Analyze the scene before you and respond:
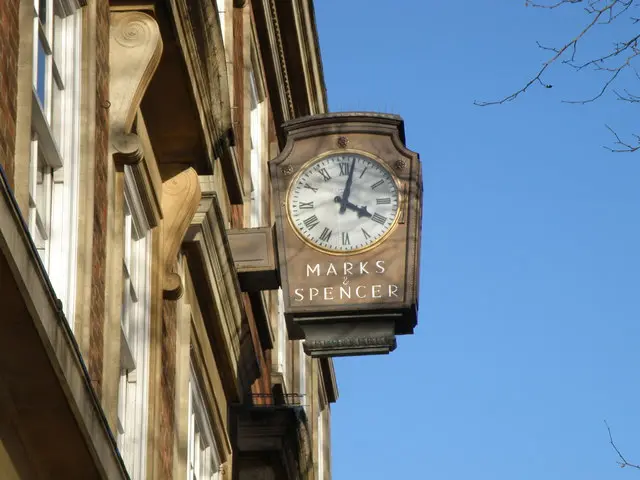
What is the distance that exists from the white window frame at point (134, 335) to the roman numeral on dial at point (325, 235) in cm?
250

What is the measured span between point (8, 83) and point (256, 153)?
12.2 meters

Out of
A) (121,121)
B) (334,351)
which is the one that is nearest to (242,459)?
(334,351)

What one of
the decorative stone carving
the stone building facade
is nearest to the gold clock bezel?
the stone building facade

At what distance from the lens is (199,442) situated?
1464 centimetres

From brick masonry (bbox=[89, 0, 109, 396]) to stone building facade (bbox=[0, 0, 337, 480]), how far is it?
0.02m

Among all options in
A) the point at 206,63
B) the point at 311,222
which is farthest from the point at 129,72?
the point at 311,222

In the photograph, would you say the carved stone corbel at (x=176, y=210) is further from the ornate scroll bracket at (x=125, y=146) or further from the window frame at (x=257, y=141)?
the window frame at (x=257, y=141)

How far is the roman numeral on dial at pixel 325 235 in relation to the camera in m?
15.0

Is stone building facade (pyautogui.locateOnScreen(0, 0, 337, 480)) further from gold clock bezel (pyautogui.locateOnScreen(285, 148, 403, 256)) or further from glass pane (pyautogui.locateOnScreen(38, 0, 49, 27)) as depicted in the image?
gold clock bezel (pyautogui.locateOnScreen(285, 148, 403, 256))

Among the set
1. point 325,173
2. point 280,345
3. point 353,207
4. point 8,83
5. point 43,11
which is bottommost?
point 8,83

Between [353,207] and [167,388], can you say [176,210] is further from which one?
[353,207]

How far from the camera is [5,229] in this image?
707cm

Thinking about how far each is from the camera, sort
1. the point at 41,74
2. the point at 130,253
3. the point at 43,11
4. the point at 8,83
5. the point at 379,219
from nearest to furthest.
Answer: the point at 8,83, the point at 41,74, the point at 43,11, the point at 130,253, the point at 379,219

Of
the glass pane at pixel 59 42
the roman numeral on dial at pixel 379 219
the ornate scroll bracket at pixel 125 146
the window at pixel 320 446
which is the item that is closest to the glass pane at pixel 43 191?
the glass pane at pixel 59 42
